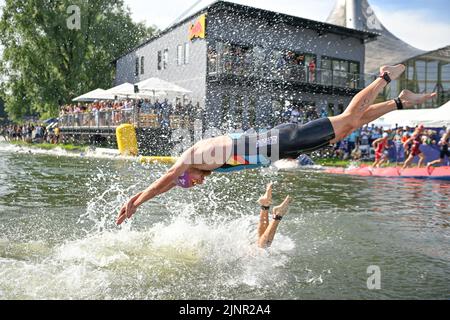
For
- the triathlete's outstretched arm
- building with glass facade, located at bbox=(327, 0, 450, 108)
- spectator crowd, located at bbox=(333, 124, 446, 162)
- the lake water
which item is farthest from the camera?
building with glass facade, located at bbox=(327, 0, 450, 108)

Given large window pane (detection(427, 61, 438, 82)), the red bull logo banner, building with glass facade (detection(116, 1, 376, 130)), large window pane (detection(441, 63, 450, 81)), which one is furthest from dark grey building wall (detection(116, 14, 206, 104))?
large window pane (detection(441, 63, 450, 81))

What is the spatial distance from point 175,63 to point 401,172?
18.3m

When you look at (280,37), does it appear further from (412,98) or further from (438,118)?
(412,98)

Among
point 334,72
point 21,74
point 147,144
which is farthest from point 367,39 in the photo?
point 21,74

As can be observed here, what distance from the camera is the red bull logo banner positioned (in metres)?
27.0

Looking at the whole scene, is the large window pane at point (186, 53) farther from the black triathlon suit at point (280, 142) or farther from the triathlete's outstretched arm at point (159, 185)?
the triathlete's outstretched arm at point (159, 185)

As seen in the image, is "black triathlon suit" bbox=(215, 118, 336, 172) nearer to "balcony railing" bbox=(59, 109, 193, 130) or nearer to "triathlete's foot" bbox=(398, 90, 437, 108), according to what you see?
"triathlete's foot" bbox=(398, 90, 437, 108)

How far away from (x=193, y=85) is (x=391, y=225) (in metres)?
21.9

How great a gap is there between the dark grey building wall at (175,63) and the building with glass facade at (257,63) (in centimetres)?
6

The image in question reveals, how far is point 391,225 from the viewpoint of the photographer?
26.3 feet

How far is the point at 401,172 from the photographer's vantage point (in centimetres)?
1702

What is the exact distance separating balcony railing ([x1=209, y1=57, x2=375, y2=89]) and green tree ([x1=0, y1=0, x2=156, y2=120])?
57.5 feet

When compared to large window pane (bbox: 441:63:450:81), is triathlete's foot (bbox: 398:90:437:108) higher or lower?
lower

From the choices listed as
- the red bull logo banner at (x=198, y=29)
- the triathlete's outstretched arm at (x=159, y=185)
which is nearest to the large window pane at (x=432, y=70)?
the red bull logo banner at (x=198, y=29)
